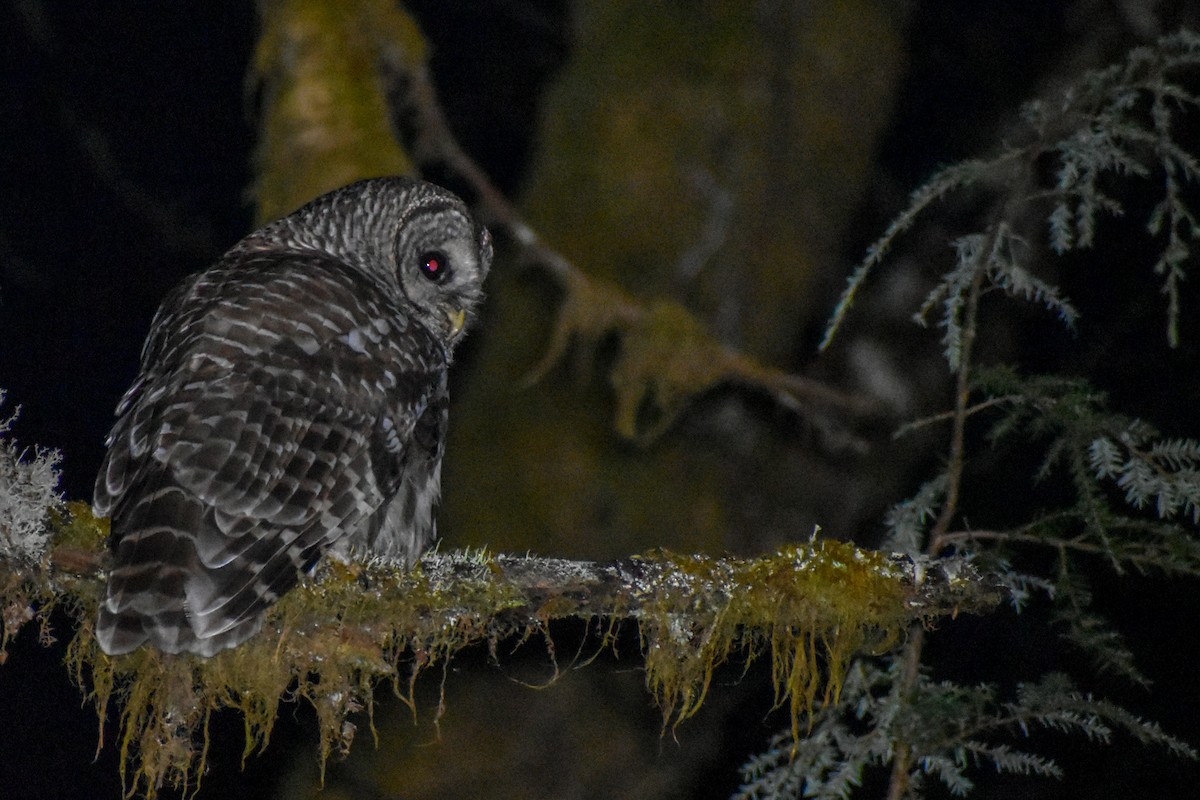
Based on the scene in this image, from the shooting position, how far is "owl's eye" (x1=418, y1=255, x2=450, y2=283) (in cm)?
447

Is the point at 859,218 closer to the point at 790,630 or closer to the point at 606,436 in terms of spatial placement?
the point at 606,436

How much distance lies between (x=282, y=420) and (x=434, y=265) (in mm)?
1314

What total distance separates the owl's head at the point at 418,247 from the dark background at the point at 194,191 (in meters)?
1.27

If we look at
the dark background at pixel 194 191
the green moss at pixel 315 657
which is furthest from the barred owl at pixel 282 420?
the dark background at pixel 194 191

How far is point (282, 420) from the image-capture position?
3299 millimetres

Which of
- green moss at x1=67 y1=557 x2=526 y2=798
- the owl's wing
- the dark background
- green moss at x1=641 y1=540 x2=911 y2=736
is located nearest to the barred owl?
the owl's wing

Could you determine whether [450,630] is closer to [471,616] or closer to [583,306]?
[471,616]

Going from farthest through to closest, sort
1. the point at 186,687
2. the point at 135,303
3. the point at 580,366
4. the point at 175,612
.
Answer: the point at 135,303
the point at 580,366
the point at 186,687
the point at 175,612

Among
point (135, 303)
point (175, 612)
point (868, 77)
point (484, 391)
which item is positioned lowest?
point (135, 303)

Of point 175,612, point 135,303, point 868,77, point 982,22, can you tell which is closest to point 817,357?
point 868,77

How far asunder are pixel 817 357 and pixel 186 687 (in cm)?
385

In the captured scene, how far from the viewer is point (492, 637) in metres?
2.97

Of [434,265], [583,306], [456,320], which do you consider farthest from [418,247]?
[583,306]

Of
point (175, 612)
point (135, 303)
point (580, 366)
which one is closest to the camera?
point (175, 612)
